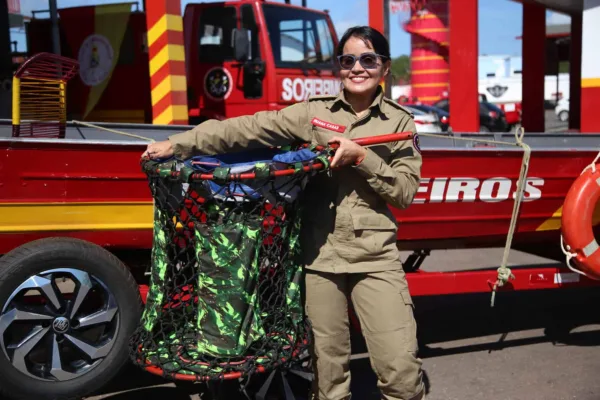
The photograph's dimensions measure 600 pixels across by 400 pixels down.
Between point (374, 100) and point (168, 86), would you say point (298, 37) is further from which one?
point (374, 100)

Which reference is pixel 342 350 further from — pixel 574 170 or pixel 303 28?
pixel 303 28

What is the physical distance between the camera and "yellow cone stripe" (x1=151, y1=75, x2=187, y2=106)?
19.0ft

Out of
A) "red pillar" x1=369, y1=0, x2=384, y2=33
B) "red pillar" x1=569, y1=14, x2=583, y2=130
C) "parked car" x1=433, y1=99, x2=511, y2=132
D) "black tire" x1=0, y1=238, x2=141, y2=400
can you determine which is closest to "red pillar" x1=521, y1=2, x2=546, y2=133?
"red pillar" x1=569, y1=14, x2=583, y2=130

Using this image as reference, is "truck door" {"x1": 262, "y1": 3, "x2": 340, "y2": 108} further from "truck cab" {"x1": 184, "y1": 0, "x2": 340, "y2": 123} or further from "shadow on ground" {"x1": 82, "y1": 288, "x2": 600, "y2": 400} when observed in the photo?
"shadow on ground" {"x1": 82, "y1": 288, "x2": 600, "y2": 400}

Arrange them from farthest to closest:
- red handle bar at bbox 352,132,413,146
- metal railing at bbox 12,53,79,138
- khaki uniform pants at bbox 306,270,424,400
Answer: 1. metal railing at bbox 12,53,79,138
2. khaki uniform pants at bbox 306,270,424,400
3. red handle bar at bbox 352,132,413,146

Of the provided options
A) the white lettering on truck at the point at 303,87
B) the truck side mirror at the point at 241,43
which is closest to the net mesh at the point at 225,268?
the truck side mirror at the point at 241,43

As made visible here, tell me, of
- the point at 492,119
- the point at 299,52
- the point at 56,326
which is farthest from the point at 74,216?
the point at 492,119

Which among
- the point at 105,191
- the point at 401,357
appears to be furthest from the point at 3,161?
the point at 401,357

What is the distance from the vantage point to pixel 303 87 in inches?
300

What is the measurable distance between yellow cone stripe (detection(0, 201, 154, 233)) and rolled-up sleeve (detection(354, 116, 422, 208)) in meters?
1.50

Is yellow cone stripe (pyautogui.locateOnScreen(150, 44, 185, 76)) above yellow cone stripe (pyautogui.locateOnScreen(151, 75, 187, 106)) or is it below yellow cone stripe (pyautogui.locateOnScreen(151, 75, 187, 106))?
above

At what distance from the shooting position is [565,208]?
14.3ft

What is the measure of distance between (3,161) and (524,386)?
307 centimetres

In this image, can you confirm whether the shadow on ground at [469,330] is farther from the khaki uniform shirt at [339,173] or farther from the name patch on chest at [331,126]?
the name patch on chest at [331,126]
